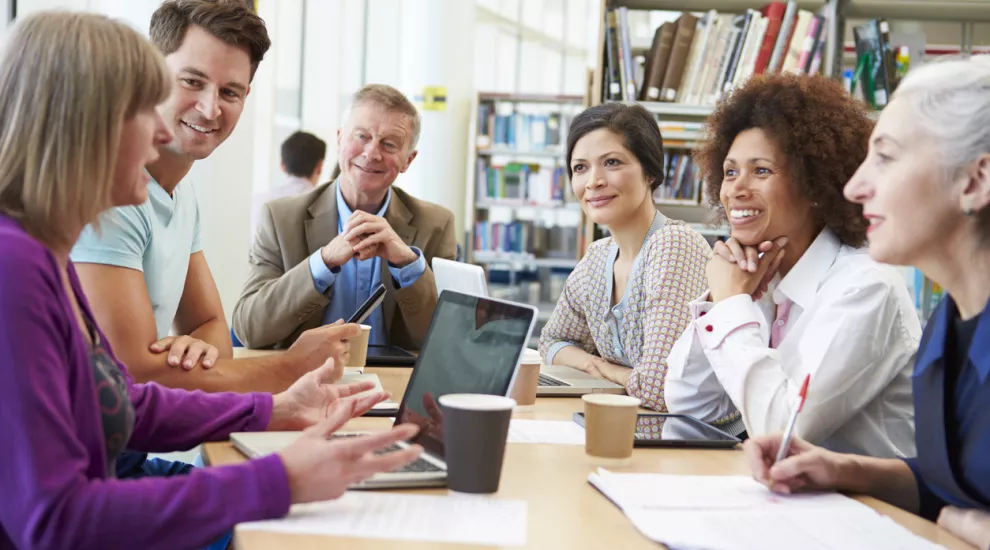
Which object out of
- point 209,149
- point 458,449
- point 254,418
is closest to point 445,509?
point 458,449

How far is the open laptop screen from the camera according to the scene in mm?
1175

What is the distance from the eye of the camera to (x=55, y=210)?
3.12 ft

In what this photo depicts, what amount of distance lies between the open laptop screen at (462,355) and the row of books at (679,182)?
8.41ft

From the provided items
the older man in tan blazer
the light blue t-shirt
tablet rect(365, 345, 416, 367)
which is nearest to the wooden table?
the light blue t-shirt

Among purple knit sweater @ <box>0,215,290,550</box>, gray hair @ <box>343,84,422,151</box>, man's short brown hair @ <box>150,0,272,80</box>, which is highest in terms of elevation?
man's short brown hair @ <box>150,0,272,80</box>

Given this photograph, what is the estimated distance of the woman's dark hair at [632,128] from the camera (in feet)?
8.29

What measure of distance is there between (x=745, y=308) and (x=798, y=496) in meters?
0.51

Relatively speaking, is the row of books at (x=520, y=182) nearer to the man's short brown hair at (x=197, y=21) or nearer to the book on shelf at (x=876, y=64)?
the book on shelf at (x=876, y=64)

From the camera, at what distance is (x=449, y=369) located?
126cm

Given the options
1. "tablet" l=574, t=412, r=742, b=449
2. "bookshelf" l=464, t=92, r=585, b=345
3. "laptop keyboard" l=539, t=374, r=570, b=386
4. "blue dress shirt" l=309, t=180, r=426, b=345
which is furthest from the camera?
"bookshelf" l=464, t=92, r=585, b=345

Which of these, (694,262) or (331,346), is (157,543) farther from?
(694,262)

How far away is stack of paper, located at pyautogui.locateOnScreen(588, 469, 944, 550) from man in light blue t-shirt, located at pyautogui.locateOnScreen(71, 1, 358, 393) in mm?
750

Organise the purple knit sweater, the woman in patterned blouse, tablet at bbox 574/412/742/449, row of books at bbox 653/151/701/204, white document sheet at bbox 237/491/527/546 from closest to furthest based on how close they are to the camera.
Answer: the purple knit sweater < white document sheet at bbox 237/491/527/546 < tablet at bbox 574/412/742/449 < the woman in patterned blouse < row of books at bbox 653/151/701/204

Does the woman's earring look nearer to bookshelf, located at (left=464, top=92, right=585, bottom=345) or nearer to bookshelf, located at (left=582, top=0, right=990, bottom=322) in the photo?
bookshelf, located at (left=582, top=0, right=990, bottom=322)
